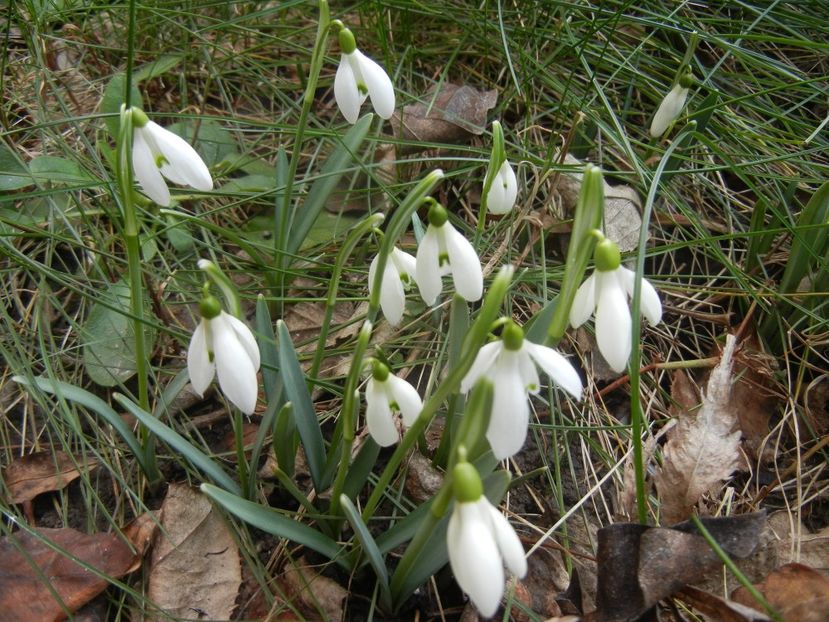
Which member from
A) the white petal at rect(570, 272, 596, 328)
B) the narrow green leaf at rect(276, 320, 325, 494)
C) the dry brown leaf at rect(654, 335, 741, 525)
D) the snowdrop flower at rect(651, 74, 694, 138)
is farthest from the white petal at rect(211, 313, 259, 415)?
the snowdrop flower at rect(651, 74, 694, 138)

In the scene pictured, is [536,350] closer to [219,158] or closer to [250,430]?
[250,430]

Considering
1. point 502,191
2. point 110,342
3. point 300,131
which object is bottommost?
point 110,342

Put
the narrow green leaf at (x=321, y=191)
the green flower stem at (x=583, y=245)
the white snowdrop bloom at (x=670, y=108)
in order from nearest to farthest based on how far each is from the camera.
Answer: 1. the green flower stem at (x=583, y=245)
2. the narrow green leaf at (x=321, y=191)
3. the white snowdrop bloom at (x=670, y=108)

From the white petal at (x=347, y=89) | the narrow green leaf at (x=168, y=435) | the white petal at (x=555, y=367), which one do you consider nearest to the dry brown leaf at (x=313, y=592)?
the narrow green leaf at (x=168, y=435)

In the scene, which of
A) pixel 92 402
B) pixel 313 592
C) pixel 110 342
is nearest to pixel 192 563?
pixel 313 592

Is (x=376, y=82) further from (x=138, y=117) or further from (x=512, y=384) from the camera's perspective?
(x=512, y=384)

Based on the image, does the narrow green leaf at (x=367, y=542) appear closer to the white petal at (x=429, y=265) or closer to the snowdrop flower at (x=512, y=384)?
the snowdrop flower at (x=512, y=384)
